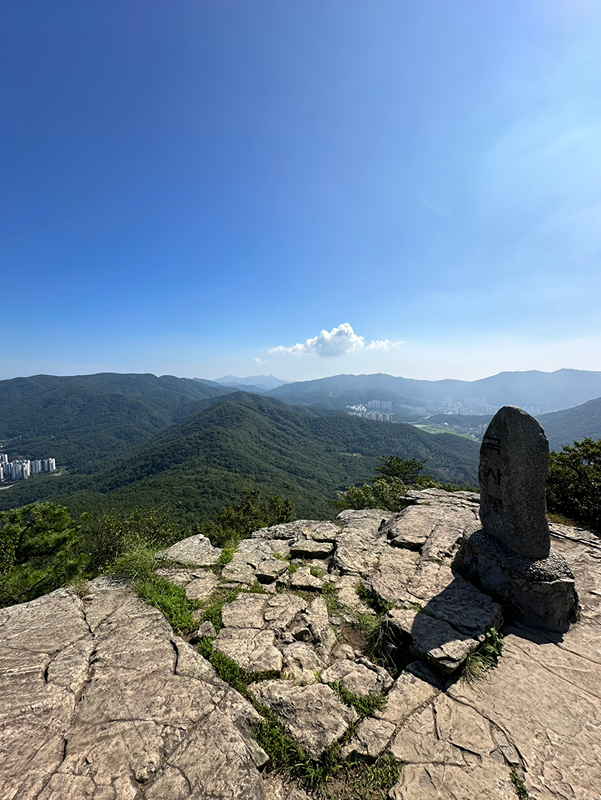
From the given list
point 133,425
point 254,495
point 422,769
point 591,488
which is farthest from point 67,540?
point 133,425

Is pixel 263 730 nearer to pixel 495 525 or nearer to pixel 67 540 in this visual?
pixel 495 525

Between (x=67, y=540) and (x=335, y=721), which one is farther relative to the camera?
(x=67, y=540)

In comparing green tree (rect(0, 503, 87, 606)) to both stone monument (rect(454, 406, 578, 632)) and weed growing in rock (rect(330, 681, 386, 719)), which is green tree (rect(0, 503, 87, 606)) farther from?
stone monument (rect(454, 406, 578, 632))

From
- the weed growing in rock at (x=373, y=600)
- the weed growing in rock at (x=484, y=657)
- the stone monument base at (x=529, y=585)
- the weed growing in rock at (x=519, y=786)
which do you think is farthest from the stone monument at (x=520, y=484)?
the weed growing in rock at (x=519, y=786)

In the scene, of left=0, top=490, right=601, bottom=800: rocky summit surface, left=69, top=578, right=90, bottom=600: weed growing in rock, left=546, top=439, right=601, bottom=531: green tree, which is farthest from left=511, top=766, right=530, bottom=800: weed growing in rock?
left=546, top=439, right=601, bottom=531: green tree

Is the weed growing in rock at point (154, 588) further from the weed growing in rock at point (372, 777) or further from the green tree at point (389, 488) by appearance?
the green tree at point (389, 488)

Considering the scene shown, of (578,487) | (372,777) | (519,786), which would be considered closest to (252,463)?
(578,487)
